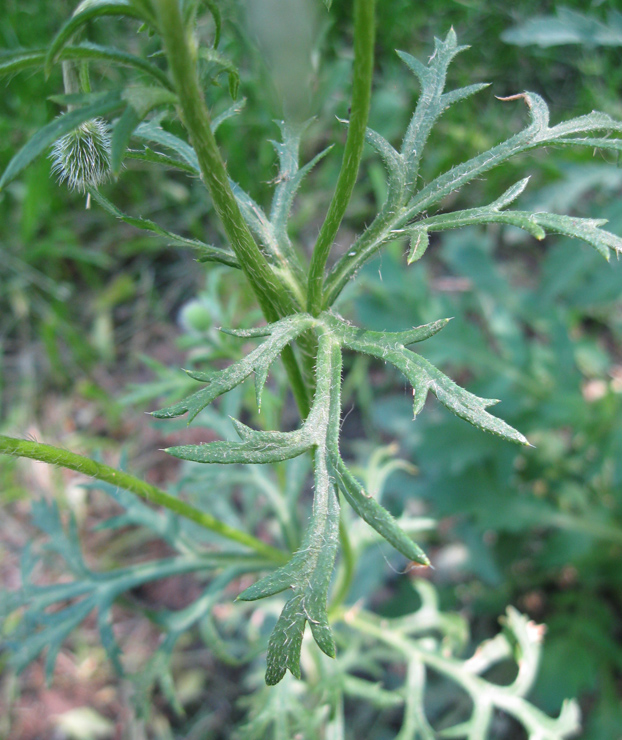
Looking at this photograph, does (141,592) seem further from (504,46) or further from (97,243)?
(504,46)

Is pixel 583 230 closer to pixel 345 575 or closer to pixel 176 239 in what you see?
pixel 176 239

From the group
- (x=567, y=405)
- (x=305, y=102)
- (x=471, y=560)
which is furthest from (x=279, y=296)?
(x=471, y=560)

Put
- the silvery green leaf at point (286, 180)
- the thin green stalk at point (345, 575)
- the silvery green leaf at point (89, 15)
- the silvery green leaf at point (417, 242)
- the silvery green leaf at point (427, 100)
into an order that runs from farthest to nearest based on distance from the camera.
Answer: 1. the thin green stalk at point (345, 575)
2. the silvery green leaf at point (286, 180)
3. the silvery green leaf at point (427, 100)
4. the silvery green leaf at point (417, 242)
5. the silvery green leaf at point (89, 15)

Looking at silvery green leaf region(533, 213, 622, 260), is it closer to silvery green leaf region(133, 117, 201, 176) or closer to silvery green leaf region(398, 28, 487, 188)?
silvery green leaf region(398, 28, 487, 188)

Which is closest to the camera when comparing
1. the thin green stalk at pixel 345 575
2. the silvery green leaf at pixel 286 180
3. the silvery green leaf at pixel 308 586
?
the silvery green leaf at pixel 308 586

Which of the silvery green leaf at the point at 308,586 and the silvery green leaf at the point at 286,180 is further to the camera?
the silvery green leaf at the point at 286,180

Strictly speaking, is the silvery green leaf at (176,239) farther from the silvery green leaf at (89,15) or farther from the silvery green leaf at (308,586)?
the silvery green leaf at (308,586)

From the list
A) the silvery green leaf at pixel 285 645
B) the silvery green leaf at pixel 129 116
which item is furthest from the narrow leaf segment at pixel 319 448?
the silvery green leaf at pixel 129 116
